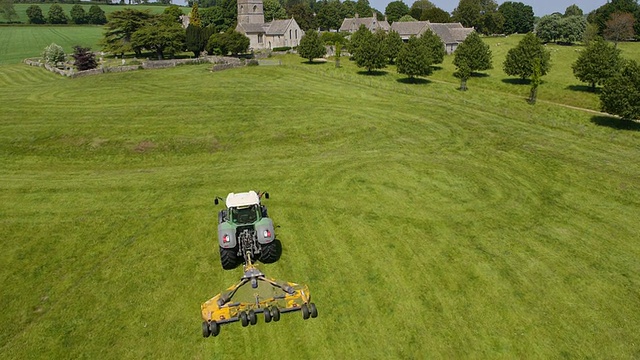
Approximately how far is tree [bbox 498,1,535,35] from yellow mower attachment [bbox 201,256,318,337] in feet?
488

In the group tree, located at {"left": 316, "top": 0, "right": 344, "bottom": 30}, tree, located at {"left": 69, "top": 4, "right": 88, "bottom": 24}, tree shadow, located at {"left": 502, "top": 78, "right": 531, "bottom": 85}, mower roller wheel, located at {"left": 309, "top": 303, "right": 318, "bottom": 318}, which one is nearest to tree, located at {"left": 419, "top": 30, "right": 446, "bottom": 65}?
tree shadow, located at {"left": 502, "top": 78, "right": 531, "bottom": 85}

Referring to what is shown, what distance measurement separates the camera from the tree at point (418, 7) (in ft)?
471

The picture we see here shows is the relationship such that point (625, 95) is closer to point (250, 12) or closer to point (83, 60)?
point (83, 60)

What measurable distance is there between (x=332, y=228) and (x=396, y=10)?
158172 mm

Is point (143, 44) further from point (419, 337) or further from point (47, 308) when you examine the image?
point (419, 337)

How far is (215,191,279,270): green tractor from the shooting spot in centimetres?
1520

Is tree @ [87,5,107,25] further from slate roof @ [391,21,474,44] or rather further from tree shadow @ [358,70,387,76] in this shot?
tree shadow @ [358,70,387,76]

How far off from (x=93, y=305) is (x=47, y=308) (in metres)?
1.54

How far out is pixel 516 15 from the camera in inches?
5413

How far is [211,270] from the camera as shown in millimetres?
16125

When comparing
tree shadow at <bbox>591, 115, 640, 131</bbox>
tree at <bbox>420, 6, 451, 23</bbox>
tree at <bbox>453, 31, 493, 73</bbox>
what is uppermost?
tree at <bbox>420, 6, 451, 23</bbox>

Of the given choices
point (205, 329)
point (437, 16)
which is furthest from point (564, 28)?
point (205, 329)

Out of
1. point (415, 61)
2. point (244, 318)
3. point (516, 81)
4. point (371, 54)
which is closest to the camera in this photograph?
point (244, 318)

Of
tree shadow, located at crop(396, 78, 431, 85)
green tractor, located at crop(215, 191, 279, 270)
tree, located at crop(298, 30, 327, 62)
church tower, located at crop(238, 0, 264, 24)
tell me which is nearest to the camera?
green tractor, located at crop(215, 191, 279, 270)
